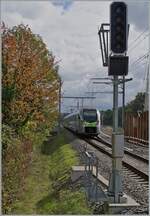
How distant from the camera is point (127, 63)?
9.63 metres

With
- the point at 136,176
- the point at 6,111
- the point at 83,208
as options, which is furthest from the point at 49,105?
the point at 83,208

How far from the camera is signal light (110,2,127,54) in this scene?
9133 millimetres

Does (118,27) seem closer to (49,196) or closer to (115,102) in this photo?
(115,102)

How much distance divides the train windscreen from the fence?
437 centimetres

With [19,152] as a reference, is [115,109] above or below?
above

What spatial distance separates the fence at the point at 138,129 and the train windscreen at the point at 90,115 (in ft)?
14.3

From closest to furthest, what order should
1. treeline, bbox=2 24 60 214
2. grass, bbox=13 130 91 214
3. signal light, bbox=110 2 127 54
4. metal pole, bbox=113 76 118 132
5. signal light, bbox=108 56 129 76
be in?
1. signal light, bbox=110 2 127 54
2. signal light, bbox=108 56 129 76
3. metal pole, bbox=113 76 118 132
4. grass, bbox=13 130 91 214
5. treeline, bbox=2 24 60 214

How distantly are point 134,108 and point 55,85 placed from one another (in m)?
66.4

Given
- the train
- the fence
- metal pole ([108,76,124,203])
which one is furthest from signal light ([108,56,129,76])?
the train

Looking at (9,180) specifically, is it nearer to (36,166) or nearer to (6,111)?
(6,111)

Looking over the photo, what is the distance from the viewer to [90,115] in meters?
42.3

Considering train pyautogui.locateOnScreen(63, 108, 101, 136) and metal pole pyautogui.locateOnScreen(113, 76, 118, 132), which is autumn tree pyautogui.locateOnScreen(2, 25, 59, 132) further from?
train pyautogui.locateOnScreen(63, 108, 101, 136)

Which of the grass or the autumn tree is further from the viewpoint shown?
the autumn tree

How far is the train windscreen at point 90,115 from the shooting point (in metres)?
42.2
